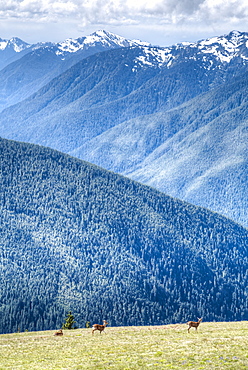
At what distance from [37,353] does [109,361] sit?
50.6ft

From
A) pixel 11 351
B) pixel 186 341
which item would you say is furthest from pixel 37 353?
pixel 186 341

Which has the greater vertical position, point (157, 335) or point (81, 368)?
point (157, 335)

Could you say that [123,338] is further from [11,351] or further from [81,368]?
[81,368]

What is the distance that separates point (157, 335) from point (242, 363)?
30.6 m

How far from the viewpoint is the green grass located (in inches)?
2704

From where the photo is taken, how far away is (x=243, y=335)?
88.2m

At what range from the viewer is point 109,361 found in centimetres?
7112

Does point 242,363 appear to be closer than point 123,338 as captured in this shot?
Yes

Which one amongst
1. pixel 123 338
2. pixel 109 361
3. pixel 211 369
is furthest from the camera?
pixel 123 338

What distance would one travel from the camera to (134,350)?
3108 inches

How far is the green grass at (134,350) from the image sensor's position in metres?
68.7

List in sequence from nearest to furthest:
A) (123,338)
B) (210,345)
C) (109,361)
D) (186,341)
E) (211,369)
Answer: (211,369) < (109,361) < (210,345) < (186,341) < (123,338)

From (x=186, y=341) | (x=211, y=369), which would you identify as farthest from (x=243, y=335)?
(x=211, y=369)

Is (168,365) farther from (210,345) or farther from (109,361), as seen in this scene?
(210,345)
